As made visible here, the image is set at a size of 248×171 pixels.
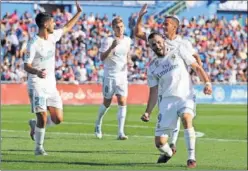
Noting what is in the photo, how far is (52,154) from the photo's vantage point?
13539 mm

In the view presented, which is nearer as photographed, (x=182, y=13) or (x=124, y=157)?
(x=124, y=157)

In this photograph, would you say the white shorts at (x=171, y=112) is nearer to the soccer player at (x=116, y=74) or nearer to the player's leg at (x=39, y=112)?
the player's leg at (x=39, y=112)

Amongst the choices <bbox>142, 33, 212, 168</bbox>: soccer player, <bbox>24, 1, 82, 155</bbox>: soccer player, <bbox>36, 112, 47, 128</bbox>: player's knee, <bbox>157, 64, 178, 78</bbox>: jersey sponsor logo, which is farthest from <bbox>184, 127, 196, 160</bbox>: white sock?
<bbox>36, 112, 47, 128</bbox>: player's knee

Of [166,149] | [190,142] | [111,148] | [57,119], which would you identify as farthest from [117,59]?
[190,142]

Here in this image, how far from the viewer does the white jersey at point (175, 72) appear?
11766mm

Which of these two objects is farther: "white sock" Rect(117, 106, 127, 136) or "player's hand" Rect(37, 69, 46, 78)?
"white sock" Rect(117, 106, 127, 136)

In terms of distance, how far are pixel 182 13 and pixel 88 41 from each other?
41.0 ft

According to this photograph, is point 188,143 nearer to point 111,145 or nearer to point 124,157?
point 124,157

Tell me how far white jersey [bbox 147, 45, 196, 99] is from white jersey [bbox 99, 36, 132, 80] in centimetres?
572

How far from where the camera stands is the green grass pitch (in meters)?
11.9

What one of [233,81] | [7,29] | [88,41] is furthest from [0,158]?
[233,81]

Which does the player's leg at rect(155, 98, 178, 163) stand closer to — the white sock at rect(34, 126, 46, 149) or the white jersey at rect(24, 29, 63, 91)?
the white sock at rect(34, 126, 46, 149)

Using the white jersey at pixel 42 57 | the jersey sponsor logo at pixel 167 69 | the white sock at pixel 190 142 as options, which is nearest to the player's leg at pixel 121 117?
the white jersey at pixel 42 57

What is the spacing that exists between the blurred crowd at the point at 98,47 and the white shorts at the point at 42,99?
2107 cm
